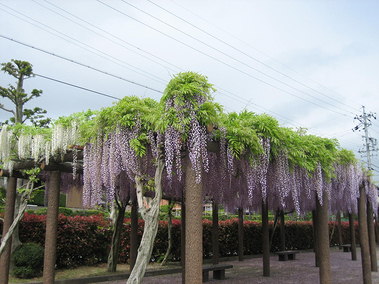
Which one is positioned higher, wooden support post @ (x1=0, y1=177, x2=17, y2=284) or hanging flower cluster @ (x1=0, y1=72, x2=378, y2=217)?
hanging flower cluster @ (x1=0, y1=72, x2=378, y2=217)

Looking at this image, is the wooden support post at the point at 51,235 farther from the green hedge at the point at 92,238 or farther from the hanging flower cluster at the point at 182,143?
the green hedge at the point at 92,238

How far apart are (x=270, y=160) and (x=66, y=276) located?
18.3ft

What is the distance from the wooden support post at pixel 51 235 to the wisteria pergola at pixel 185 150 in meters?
0.06

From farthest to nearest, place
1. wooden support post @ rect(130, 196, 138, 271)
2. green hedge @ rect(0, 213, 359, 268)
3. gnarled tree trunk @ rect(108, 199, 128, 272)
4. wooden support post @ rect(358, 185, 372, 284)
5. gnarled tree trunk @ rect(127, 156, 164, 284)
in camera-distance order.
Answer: gnarled tree trunk @ rect(108, 199, 128, 272) → green hedge @ rect(0, 213, 359, 268) → wooden support post @ rect(130, 196, 138, 271) → wooden support post @ rect(358, 185, 372, 284) → gnarled tree trunk @ rect(127, 156, 164, 284)

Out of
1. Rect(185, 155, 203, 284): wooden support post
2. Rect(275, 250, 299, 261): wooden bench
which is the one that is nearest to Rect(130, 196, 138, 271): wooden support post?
Rect(185, 155, 203, 284): wooden support post

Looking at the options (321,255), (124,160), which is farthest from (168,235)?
(124,160)

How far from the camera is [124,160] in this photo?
441cm

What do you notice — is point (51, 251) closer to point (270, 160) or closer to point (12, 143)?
point (12, 143)

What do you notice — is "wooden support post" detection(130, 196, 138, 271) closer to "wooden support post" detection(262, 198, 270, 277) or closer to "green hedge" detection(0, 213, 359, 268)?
"green hedge" detection(0, 213, 359, 268)

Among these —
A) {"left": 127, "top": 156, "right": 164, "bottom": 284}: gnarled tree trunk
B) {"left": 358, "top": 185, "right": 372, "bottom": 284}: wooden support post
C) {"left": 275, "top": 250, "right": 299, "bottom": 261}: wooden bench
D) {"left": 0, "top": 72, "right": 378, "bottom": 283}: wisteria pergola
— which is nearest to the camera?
{"left": 127, "top": 156, "right": 164, "bottom": 284}: gnarled tree trunk

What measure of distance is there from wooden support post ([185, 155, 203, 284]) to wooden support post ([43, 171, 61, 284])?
2.54m

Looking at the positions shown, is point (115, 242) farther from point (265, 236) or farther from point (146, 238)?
point (146, 238)

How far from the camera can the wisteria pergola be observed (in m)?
3.92

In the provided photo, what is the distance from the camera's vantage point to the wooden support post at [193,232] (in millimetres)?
3584
